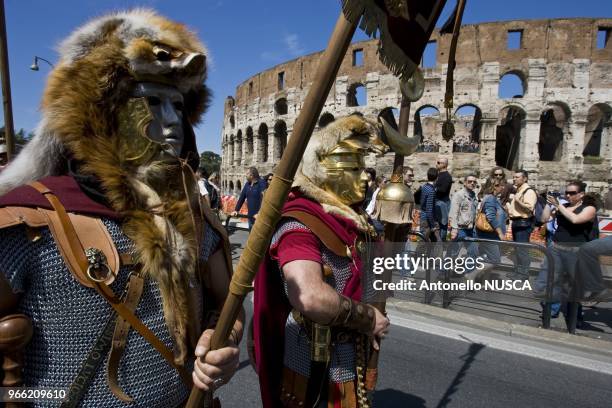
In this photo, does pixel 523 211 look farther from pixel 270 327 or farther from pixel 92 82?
pixel 92 82

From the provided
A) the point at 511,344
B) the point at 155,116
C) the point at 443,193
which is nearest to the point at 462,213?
the point at 443,193

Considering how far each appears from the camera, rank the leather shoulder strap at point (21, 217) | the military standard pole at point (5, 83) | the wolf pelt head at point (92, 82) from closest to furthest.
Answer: the leather shoulder strap at point (21, 217), the wolf pelt head at point (92, 82), the military standard pole at point (5, 83)

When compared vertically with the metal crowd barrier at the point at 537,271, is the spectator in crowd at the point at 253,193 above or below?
above

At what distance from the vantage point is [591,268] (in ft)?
16.1

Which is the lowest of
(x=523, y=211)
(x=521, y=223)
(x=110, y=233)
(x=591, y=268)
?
(x=591, y=268)

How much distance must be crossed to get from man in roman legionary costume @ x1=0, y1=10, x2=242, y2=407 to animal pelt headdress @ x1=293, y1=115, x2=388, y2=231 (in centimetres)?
81

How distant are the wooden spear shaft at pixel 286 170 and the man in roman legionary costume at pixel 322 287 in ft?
2.23

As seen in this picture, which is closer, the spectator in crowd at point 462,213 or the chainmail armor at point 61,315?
the chainmail armor at point 61,315

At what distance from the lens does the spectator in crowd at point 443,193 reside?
743cm

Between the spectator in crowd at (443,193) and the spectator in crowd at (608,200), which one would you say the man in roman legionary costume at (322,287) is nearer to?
the spectator in crowd at (443,193)

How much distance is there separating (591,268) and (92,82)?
5.93 meters

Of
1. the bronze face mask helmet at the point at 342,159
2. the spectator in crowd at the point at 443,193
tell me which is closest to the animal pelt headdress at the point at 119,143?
the bronze face mask helmet at the point at 342,159

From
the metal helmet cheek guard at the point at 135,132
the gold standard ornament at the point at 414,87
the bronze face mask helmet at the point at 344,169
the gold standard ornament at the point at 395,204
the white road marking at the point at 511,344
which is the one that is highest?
the gold standard ornament at the point at 414,87

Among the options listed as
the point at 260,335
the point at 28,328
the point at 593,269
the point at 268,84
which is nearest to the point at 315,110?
the point at 28,328
